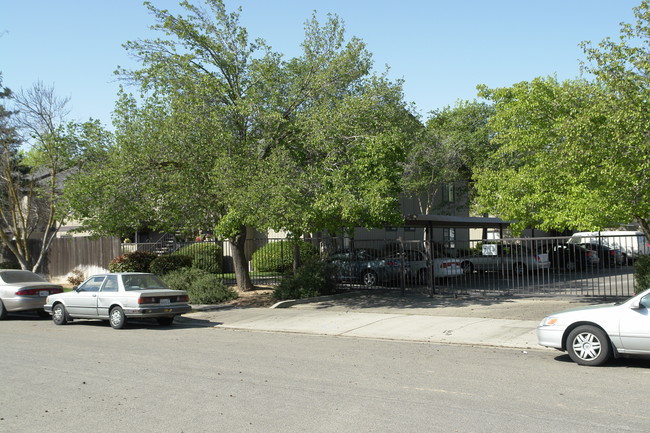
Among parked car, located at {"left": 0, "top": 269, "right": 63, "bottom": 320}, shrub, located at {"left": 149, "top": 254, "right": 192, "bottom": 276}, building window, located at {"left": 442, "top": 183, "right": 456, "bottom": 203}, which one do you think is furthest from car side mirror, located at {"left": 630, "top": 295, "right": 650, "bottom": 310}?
building window, located at {"left": 442, "top": 183, "right": 456, "bottom": 203}

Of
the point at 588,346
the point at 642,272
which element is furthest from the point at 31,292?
the point at 642,272

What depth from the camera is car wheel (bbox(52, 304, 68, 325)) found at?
15.5 meters

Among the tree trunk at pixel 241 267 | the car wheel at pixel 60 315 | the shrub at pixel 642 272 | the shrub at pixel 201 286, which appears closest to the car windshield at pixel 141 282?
the car wheel at pixel 60 315

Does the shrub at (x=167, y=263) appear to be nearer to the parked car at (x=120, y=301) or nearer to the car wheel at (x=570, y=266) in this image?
the parked car at (x=120, y=301)

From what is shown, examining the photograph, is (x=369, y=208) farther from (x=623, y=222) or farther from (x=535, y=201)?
(x=623, y=222)

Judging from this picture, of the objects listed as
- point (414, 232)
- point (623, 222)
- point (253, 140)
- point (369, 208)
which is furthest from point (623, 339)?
point (414, 232)

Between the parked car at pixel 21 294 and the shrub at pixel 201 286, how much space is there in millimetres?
4239

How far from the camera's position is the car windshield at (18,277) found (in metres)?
17.0

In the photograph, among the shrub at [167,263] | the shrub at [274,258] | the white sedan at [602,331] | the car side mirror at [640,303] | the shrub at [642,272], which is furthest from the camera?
the shrub at [274,258]

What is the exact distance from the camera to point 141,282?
1499cm

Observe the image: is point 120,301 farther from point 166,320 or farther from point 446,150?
point 446,150

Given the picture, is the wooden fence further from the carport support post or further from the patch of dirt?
the carport support post

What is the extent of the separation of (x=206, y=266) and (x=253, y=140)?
10.9 metres

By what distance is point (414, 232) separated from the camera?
121 feet
